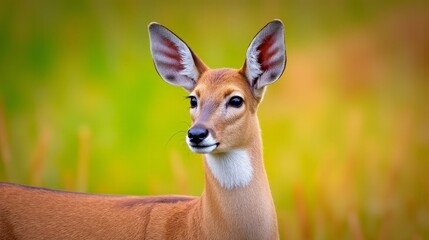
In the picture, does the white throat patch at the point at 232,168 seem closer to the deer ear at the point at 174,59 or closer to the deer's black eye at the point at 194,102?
the deer's black eye at the point at 194,102

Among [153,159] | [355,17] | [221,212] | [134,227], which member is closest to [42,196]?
[134,227]

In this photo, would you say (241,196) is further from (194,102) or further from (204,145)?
(194,102)

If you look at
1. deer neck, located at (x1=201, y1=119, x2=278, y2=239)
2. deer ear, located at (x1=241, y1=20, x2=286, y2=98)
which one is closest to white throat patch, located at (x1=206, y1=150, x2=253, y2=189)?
deer neck, located at (x1=201, y1=119, x2=278, y2=239)

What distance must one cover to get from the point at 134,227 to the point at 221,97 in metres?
0.99

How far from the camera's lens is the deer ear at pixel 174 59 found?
633cm

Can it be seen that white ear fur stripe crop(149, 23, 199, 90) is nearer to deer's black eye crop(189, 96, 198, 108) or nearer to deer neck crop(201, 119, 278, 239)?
deer's black eye crop(189, 96, 198, 108)

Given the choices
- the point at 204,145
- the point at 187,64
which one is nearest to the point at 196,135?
the point at 204,145

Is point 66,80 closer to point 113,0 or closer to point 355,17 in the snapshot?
point 113,0

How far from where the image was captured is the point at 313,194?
8.31 metres

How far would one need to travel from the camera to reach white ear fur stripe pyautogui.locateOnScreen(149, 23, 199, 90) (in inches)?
250

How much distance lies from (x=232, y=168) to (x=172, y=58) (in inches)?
35.7

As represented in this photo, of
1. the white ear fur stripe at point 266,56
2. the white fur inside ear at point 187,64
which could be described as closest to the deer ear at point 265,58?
the white ear fur stripe at point 266,56

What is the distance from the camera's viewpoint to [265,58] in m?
6.22

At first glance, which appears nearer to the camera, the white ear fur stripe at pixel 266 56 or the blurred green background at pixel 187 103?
the white ear fur stripe at pixel 266 56
